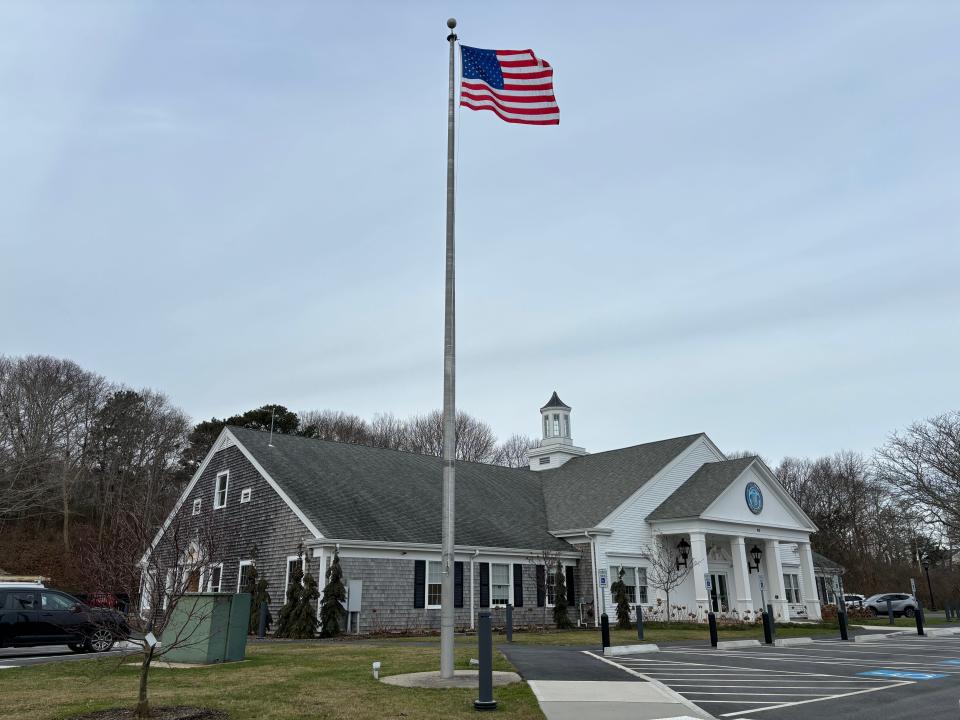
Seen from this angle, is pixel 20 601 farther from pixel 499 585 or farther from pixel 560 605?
pixel 560 605

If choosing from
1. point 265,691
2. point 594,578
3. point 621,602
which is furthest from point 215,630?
point 594,578

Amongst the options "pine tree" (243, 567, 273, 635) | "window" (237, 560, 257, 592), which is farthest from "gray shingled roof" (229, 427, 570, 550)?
"window" (237, 560, 257, 592)

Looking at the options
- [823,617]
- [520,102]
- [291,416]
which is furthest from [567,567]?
[291,416]

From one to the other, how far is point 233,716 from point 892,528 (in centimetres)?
5061

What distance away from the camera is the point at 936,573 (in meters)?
57.7

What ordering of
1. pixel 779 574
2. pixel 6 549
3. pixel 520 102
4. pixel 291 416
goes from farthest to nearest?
pixel 291 416 → pixel 6 549 → pixel 779 574 → pixel 520 102

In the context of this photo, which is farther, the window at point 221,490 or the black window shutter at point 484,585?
the window at point 221,490

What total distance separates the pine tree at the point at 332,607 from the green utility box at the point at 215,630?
8.01 meters

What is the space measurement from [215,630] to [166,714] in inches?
232

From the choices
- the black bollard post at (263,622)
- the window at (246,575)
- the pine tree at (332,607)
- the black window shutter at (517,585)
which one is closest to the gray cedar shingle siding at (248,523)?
the window at (246,575)

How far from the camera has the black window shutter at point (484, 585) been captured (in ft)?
87.6

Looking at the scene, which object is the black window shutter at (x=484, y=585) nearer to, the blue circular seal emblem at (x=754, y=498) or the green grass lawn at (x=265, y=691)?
the green grass lawn at (x=265, y=691)

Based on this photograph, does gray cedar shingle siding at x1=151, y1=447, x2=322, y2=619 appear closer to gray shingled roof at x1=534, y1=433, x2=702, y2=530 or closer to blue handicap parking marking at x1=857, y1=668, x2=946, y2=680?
gray shingled roof at x1=534, y1=433, x2=702, y2=530

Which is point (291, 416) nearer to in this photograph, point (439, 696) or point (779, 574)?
point (779, 574)
